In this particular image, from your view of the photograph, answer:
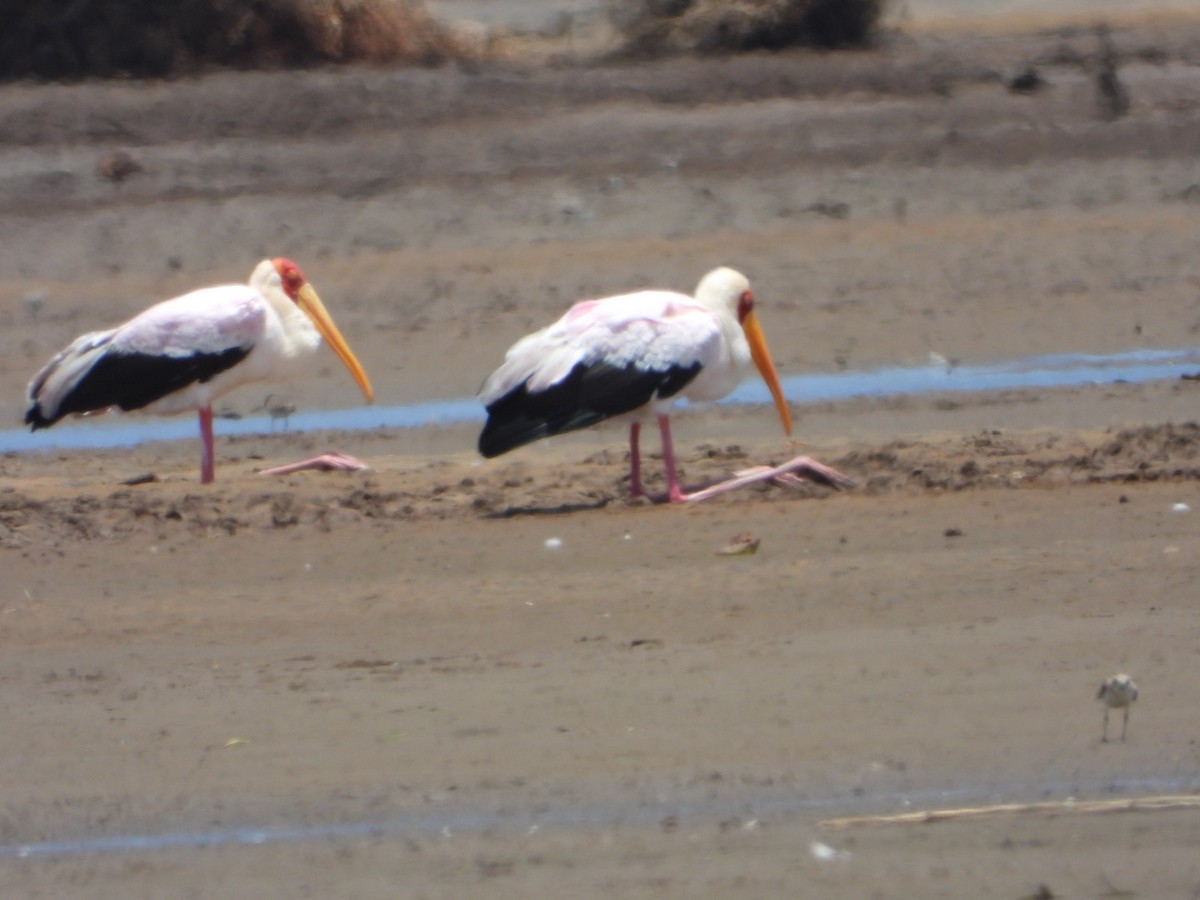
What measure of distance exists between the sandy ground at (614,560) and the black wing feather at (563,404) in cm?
30

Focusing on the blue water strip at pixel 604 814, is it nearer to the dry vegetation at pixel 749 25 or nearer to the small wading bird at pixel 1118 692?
the small wading bird at pixel 1118 692

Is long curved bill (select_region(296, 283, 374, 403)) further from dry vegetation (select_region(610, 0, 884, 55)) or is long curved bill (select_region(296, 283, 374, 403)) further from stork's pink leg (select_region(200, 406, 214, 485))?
dry vegetation (select_region(610, 0, 884, 55))

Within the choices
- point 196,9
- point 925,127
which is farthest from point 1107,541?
point 196,9

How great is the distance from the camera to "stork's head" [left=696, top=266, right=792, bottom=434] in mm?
8383

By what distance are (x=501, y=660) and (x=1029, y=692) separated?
138 cm

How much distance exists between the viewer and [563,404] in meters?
7.71

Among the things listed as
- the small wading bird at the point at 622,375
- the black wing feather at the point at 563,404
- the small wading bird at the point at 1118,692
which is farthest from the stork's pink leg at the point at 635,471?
the small wading bird at the point at 1118,692

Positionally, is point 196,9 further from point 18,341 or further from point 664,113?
point 18,341

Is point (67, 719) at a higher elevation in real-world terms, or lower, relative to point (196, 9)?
lower

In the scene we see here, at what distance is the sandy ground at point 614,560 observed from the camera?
4688 millimetres

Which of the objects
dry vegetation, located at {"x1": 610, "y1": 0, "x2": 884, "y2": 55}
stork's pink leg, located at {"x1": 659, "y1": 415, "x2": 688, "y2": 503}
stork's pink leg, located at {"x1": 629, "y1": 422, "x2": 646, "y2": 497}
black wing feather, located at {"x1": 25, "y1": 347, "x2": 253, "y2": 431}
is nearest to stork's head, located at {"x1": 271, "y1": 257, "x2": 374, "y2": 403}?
black wing feather, located at {"x1": 25, "y1": 347, "x2": 253, "y2": 431}

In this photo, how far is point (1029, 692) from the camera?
529 centimetres

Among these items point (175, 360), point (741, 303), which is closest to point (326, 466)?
point (175, 360)

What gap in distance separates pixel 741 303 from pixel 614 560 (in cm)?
200
